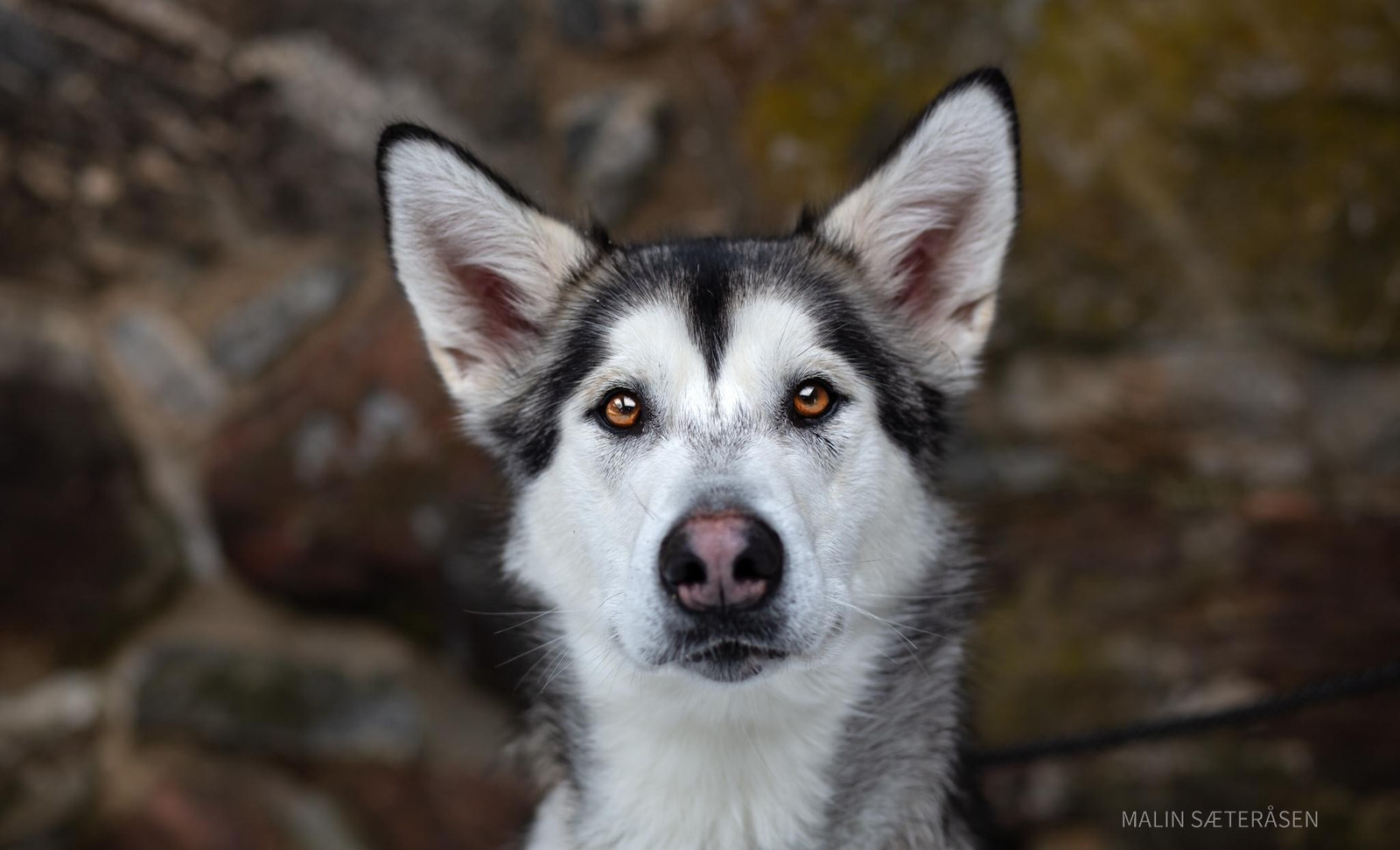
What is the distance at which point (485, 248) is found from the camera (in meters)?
2.69

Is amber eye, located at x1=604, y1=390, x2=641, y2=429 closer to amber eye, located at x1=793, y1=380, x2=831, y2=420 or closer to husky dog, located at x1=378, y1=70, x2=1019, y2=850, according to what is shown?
husky dog, located at x1=378, y1=70, x2=1019, y2=850

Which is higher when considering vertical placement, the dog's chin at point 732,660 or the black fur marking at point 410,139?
the black fur marking at point 410,139

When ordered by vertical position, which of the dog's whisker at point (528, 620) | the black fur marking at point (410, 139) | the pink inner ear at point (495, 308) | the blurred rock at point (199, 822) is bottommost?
the blurred rock at point (199, 822)

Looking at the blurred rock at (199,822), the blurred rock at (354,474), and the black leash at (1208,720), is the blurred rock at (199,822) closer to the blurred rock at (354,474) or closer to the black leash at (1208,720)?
the blurred rock at (354,474)

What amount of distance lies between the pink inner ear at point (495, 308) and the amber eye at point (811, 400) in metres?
0.82

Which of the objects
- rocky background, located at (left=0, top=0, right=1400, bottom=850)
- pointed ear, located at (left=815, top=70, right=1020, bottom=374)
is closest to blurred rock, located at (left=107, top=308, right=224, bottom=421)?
rocky background, located at (left=0, top=0, right=1400, bottom=850)

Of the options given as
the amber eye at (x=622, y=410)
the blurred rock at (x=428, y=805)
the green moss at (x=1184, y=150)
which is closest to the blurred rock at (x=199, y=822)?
the blurred rock at (x=428, y=805)

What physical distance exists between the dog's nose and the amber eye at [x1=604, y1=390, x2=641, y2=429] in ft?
1.45

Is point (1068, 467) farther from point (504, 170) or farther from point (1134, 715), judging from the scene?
point (504, 170)

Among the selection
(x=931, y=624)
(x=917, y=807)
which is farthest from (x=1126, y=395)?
(x=917, y=807)

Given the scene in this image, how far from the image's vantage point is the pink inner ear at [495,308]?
2.75 meters

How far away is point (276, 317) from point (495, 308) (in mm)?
1606

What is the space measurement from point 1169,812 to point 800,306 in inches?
92.3

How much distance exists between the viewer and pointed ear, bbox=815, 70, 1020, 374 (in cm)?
242
